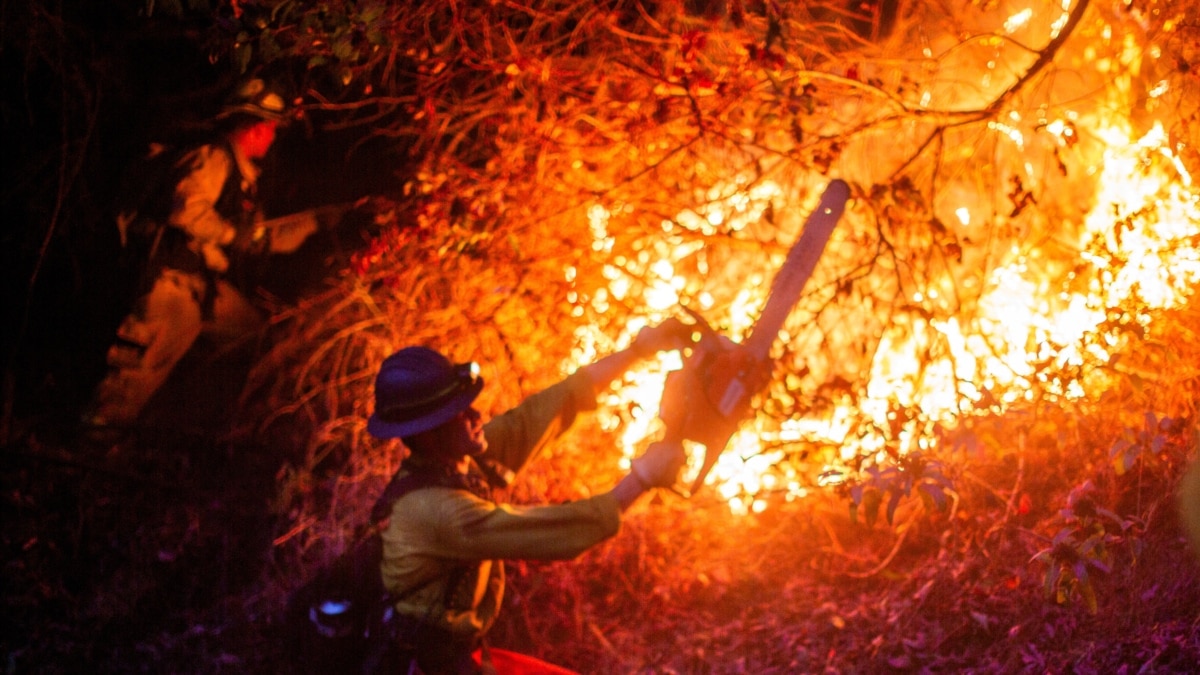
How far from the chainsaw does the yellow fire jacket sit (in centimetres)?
43

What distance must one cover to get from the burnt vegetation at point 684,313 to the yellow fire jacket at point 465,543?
157 centimetres

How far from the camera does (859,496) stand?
426 cm

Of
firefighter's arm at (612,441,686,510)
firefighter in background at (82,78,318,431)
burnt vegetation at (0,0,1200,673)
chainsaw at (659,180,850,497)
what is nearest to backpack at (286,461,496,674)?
Result: firefighter's arm at (612,441,686,510)

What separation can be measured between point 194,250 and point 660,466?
201 inches

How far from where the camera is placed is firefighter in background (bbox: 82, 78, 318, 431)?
6.90 meters

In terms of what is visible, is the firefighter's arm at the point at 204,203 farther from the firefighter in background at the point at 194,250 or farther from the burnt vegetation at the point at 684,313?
the burnt vegetation at the point at 684,313

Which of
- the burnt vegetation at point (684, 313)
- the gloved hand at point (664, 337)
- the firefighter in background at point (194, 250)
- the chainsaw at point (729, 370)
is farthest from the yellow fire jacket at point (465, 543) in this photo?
the firefighter in background at point (194, 250)

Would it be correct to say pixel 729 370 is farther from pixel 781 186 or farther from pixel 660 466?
pixel 781 186

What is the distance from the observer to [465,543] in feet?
11.5

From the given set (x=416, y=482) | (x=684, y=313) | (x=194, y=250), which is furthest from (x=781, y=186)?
(x=194, y=250)

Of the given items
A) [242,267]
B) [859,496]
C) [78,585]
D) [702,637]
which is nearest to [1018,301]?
[859,496]

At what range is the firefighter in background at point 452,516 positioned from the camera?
11.4ft

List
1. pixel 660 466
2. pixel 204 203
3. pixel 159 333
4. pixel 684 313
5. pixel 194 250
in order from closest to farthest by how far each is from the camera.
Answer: pixel 660 466 → pixel 684 313 → pixel 204 203 → pixel 194 250 → pixel 159 333

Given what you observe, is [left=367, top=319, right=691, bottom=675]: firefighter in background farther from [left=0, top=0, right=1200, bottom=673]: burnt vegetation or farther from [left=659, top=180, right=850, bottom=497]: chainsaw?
[left=0, top=0, right=1200, bottom=673]: burnt vegetation
